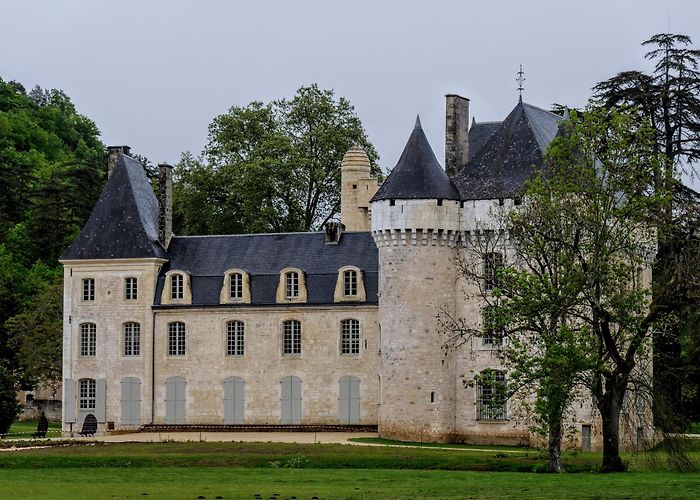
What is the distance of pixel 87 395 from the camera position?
61.3m

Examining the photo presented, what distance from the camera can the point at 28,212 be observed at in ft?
290

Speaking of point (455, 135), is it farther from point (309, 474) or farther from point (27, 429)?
point (27, 429)

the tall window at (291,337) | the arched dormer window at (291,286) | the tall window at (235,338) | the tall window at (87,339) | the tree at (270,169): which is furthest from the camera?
the tree at (270,169)

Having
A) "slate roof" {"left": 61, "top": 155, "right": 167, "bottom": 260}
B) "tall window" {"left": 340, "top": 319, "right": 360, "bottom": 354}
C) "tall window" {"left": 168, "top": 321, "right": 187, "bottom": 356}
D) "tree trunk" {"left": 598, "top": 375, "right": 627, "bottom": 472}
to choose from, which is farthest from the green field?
"slate roof" {"left": 61, "top": 155, "right": 167, "bottom": 260}

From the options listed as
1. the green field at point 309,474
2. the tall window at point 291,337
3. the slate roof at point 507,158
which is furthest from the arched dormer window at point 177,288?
the green field at point 309,474

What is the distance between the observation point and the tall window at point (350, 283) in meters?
59.4

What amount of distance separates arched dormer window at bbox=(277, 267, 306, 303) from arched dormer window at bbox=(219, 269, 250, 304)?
128cm

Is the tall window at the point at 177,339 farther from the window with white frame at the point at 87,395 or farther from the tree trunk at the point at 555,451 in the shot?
the tree trunk at the point at 555,451

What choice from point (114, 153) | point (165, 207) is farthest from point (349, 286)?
point (114, 153)

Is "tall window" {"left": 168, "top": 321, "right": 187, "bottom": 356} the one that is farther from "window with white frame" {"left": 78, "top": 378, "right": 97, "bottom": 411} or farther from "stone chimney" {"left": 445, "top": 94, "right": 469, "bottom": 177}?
"stone chimney" {"left": 445, "top": 94, "right": 469, "bottom": 177}

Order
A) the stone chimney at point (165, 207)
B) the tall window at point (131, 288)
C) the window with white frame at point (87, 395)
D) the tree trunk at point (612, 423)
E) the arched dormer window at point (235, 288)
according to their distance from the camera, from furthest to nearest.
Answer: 1. the stone chimney at point (165, 207)
2. the tall window at point (131, 288)
3. the window with white frame at point (87, 395)
4. the arched dormer window at point (235, 288)
5. the tree trunk at point (612, 423)

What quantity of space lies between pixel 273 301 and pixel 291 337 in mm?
1487

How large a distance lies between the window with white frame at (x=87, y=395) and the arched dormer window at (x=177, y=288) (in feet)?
13.5

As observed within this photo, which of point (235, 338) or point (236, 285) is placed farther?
point (236, 285)
